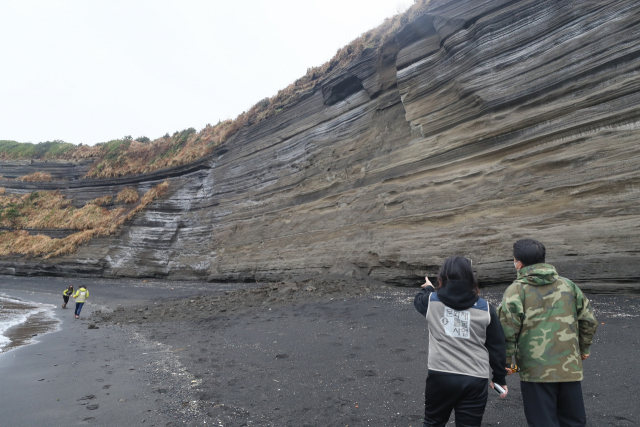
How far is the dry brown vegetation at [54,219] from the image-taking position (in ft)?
74.5

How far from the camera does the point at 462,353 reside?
2.13 metres

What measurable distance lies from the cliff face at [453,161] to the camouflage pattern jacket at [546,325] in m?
6.35

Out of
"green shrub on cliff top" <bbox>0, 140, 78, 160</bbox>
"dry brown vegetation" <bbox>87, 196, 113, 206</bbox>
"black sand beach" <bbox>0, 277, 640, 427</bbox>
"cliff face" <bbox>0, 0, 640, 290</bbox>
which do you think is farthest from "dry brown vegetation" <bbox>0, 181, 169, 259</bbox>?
"black sand beach" <bbox>0, 277, 640, 427</bbox>

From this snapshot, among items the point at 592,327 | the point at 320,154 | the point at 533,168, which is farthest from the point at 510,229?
the point at 320,154

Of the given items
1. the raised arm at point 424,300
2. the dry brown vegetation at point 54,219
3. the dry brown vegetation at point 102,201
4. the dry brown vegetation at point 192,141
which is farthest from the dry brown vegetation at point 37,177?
the raised arm at point 424,300

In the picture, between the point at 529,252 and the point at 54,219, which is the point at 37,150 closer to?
the point at 54,219

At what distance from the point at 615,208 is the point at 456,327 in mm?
7469

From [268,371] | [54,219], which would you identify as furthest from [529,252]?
[54,219]

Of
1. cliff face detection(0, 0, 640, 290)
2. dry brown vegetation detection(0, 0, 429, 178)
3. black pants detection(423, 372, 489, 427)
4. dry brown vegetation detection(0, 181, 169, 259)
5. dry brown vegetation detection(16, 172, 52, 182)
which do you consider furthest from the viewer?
dry brown vegetation detection(16, 172, 52, 182)

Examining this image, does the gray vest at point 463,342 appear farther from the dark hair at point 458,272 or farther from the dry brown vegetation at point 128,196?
the dry brown vegetation at point 128,196

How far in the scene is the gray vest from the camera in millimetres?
2115

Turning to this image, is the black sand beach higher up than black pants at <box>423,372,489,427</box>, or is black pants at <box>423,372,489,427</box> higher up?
black pants at <box>423,372,489,427</box>

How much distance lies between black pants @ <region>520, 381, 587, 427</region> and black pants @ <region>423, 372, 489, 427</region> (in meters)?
0.30

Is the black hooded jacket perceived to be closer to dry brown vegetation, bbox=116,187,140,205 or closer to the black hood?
the black hood
